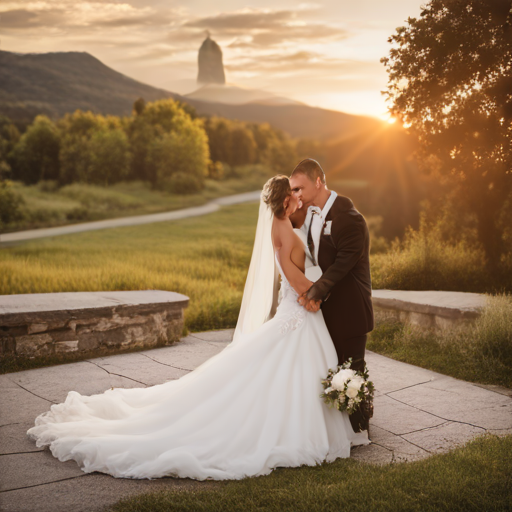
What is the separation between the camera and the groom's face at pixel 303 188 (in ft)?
13.0

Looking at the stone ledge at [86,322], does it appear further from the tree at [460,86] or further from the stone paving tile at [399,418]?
the tree at [460,86]

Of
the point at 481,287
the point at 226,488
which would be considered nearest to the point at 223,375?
the point at 226,488

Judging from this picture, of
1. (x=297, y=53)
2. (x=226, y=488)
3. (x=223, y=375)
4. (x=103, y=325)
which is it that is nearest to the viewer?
(x=226, y=488)

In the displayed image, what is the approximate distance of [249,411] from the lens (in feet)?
11.8

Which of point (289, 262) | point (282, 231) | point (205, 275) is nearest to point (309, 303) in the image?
point (289, 262)

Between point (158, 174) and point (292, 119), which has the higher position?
point (292, 119)

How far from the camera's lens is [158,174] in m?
22.7

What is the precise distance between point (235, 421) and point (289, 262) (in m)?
1.17

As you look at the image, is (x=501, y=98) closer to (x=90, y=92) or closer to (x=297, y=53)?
(x=297, y=53)

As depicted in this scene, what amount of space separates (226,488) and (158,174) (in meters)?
20.6

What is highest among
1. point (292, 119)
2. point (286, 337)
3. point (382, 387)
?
point (292, 119)

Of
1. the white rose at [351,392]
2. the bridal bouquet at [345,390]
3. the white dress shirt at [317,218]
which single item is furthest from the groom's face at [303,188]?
the white rose at [351,392]

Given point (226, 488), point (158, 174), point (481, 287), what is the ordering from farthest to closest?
1. point (158, 174)
2. point (481, 287)
3. point (226, 488)

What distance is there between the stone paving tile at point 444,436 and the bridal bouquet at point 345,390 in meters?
0.69
